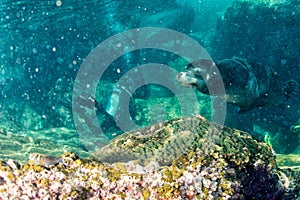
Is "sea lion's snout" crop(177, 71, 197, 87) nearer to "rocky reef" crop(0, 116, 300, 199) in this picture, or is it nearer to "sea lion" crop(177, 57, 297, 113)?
"sea lion" crop(177, 57, 297, 113)

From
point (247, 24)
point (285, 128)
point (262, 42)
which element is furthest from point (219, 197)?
point (247, 24)

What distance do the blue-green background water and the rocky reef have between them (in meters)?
6.18

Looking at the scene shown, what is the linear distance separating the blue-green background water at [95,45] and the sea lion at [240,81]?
2.37m

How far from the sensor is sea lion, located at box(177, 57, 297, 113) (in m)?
4.50

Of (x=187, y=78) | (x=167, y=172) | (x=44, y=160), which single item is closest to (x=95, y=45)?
(x=187, y=78)

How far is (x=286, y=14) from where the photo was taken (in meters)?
11.0

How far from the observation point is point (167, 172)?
2.02m

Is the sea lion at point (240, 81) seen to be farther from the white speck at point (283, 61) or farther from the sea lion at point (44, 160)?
the white speck at point (283, 61)

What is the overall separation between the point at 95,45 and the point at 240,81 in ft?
34.2

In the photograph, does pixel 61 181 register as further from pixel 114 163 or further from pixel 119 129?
pixel 119 129

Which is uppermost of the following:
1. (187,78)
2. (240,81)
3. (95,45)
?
(95,45)

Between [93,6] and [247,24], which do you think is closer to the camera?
[247,24]

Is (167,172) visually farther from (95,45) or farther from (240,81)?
(95,45)

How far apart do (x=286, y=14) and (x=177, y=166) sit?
1126cm
